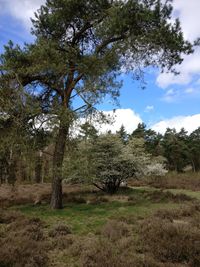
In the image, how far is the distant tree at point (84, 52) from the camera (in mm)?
10938

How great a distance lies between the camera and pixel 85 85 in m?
11.1

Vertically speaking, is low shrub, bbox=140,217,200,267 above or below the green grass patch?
below

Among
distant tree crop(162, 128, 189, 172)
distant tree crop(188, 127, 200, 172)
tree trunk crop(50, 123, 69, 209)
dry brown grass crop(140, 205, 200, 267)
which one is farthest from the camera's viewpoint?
distant tree crop(188, 127, 200, 172)

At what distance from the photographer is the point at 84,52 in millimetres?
12719

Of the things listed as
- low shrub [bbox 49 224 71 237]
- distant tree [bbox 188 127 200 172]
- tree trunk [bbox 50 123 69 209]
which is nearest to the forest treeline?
tree trunk [bbox 50 123 69 209]

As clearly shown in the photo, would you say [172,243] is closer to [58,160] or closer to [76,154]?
[76,154]

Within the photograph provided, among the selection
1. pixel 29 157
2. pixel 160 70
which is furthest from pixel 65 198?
pixel 160 70

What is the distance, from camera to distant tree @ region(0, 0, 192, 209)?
10938 mm

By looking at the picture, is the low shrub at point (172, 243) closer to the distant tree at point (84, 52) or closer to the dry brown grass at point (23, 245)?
the dry brown grass at point (23, 245)

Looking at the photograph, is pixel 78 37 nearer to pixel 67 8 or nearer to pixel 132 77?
pixel 67 8

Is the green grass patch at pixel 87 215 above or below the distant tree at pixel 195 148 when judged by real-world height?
below

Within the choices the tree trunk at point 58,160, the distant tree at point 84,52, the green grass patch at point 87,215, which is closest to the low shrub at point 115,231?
the green grass patch at point 87,215

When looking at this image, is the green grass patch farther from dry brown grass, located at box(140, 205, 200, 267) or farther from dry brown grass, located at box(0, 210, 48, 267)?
dry brown grass, located at box(140, 205, 200, 267)

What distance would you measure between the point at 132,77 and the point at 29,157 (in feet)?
20.3
